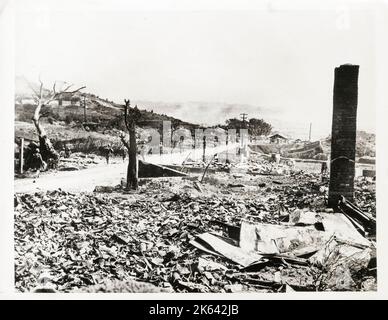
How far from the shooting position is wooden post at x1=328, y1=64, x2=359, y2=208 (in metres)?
2.16

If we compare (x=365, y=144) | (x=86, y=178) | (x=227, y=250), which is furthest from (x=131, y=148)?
(x=365, y=144)

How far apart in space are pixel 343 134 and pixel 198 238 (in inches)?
40.1

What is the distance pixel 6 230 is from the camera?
216cm

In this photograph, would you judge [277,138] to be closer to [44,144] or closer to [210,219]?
[210,219]

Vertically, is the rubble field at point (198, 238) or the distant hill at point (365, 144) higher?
the distant hill at point (365, 144)

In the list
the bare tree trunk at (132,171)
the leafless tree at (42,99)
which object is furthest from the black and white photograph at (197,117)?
the bare tree trunk at (132,171)

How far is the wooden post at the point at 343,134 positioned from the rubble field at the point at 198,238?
0.20 feet

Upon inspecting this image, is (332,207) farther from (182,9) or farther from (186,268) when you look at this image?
(182,9)

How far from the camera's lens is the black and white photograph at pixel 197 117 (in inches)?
84.1

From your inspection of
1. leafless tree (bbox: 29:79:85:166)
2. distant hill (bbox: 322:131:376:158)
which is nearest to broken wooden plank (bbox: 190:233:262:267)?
distant hill (bbox: 322:131:376:158)

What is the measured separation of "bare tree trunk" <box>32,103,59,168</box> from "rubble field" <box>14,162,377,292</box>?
0.66 ft

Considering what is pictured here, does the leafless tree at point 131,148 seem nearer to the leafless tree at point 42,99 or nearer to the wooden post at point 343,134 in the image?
the leafless tree at point 42,99

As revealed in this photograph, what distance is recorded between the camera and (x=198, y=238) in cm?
215

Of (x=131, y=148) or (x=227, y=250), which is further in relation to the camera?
(x=131, y=148)
